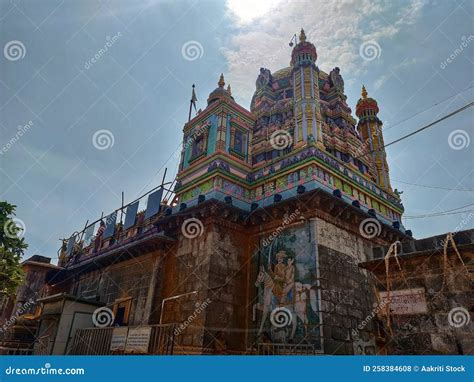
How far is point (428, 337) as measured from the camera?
7125 millimetres

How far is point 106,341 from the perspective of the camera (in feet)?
37.9

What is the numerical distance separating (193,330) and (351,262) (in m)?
7.05

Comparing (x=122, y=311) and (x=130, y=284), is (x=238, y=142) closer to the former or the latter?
(x=130, y=284)

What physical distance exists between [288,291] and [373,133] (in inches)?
550

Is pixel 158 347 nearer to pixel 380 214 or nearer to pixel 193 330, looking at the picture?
pixel 193 330

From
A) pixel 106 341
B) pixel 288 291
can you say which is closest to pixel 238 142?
pixel 288 291

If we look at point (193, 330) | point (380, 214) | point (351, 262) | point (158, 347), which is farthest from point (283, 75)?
point (158, 347)

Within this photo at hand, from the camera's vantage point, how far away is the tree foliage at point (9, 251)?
15305mm

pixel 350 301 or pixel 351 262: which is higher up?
pixel 351 262

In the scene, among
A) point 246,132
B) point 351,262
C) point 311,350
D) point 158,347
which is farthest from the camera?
point 246,132

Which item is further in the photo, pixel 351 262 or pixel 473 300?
pixel 351 262

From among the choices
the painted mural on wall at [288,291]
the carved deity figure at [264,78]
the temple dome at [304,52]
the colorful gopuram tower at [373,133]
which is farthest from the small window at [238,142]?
the colorful gopuram tower at [373,133]

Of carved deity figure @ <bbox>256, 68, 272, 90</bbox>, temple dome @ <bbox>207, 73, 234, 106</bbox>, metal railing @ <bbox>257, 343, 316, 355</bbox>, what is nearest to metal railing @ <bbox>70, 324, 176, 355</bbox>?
metal railing @ <bbox>257, 343, 316, 355</bbox>

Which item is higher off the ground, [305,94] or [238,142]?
[305,94]
